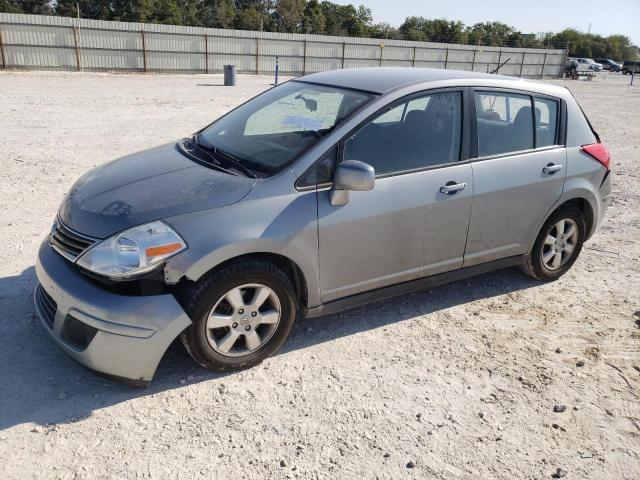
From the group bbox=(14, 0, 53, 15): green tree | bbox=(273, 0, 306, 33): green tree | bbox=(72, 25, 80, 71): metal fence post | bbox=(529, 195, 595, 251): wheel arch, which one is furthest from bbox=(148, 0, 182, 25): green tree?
bbox=(529, 195, 595, 251): wheel arch

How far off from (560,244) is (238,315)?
311 cm

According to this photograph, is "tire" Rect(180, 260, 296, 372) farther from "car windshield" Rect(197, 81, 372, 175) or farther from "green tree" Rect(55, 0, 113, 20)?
"green tree" Rect(55, 0, 113, 20)

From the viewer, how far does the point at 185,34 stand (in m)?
29.1

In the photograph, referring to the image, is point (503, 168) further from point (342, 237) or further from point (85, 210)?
point (85, 210)

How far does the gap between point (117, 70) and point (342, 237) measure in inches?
1105

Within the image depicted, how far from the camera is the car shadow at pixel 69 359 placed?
9.84 feet

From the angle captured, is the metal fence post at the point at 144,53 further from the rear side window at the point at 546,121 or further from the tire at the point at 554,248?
the tire at the point at 554,248

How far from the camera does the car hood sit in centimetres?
306

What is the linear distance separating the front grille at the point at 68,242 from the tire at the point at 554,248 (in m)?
3.53

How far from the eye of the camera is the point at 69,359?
11.1 feet

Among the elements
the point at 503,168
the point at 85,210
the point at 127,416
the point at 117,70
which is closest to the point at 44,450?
the point at 127,416

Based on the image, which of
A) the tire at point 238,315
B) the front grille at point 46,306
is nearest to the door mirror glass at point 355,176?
the tire at point 238,315

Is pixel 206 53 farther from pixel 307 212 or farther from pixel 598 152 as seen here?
pixel 307 212

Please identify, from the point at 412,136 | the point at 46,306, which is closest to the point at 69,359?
the point at 46,306
